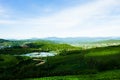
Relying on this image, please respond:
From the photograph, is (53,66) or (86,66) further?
(53,66)

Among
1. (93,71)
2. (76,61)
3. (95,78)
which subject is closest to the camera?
(95,78)

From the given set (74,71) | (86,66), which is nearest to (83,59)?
(86,66)

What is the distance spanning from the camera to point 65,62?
172750mm

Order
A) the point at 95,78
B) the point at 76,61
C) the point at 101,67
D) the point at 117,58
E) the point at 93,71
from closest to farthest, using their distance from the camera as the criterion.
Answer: the point at 95,78
the point at 93,71
the point at 101,67
the point at 117,58
the point at 76,61

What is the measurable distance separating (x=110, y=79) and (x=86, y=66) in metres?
46.6

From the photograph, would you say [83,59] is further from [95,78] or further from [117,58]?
[95,78]

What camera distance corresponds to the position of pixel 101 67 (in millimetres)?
147500

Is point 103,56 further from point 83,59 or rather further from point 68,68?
point 68,68

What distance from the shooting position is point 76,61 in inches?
6649

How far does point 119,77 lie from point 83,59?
64.4m

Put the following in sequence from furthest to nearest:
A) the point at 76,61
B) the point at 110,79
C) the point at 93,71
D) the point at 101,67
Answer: the point at 76,61
the point at 101,67
the point at 93,71
the point at 110,79

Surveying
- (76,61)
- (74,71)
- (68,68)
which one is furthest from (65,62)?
(74,71)

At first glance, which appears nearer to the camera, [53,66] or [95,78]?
[95,78]

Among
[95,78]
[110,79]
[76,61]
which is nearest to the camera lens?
[110,79]
